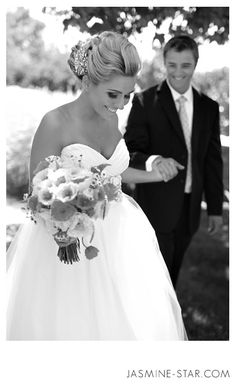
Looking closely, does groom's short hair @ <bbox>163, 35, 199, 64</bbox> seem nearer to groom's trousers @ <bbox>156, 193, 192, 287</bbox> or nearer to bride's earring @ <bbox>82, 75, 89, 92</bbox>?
groom's trousers @ <bbox>156, 193, 192, 287</bbox>

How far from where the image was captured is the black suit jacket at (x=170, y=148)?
4352mm

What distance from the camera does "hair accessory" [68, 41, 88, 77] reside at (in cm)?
315

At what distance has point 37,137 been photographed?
3018 mm

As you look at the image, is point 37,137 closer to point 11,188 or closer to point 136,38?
point 136,38

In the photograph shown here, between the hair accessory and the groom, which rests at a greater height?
the hair accessory

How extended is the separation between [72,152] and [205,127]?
168 centimetres

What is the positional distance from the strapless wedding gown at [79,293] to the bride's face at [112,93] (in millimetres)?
251

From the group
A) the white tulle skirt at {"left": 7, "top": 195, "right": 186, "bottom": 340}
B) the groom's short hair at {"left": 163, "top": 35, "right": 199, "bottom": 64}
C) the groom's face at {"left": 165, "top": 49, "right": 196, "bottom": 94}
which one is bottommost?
the white tulle skirt at {"left": 7, "top": 195, "right": 186, "bottom": 340}

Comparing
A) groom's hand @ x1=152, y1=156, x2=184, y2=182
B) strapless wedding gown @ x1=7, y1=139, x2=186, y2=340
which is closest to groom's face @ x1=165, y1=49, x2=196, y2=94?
groom's hand @ x1=152, y1=156, x2=184, y2=182

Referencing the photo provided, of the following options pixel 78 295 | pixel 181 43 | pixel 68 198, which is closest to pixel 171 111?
pixel 181 43

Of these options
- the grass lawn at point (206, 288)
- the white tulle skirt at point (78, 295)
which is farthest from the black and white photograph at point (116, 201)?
the grass lawn at point (206, 288)

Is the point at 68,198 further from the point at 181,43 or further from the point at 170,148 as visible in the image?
the point at 181,43

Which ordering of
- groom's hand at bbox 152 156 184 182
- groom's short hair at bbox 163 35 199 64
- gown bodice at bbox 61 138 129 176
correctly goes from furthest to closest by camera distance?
groom's short hair at bbox 163 35 199 64, groom's hand at bbox 152 156 184 182, gown bodice at bbox 61 138 129 176

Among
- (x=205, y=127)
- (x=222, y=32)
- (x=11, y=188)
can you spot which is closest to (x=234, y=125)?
(x=205, y=127)
